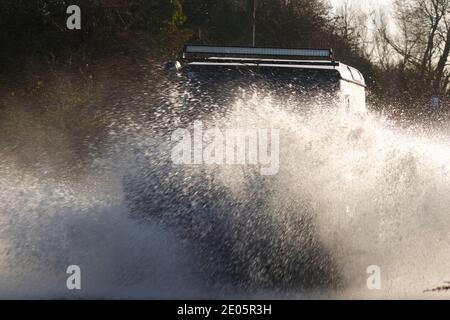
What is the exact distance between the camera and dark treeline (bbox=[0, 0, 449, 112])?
76.7 ft

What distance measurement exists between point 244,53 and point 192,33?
16.8 meters

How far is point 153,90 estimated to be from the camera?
32.5ft

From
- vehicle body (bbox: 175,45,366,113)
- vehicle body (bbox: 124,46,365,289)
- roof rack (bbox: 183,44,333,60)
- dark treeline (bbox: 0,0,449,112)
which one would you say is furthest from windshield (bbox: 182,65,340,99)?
dark treeline (bbox: 0,0,449,112)

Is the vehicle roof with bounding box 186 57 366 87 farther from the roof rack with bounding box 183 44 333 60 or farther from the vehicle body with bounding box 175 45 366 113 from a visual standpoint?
the roof rack with bounding box 183 44 333 60

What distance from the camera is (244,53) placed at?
11.0 metres

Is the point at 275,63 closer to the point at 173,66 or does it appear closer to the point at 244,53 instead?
the point at 244,53

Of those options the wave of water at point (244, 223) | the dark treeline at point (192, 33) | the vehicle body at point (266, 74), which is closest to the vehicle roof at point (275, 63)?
the vehicle body at point (266, 74)

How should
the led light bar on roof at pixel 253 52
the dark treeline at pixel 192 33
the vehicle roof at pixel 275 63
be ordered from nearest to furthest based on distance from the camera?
the vehicle roof at pixel 275 63 < the led light bar on roof at pixel 253 52 < the dark treeline at pixel 192 33

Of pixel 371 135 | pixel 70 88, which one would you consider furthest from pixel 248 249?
pixel 70 88

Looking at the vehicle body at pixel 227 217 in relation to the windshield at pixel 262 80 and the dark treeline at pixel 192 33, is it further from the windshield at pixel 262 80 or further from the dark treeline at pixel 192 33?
the dark treeline at pixel 192 33

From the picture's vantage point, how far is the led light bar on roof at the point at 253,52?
10.9 meters

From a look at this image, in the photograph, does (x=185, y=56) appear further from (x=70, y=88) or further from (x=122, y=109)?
(x=70, y=88)

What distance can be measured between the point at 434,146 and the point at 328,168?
4450 millimetres

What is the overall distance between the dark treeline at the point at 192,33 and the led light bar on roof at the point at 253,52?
11.5m
